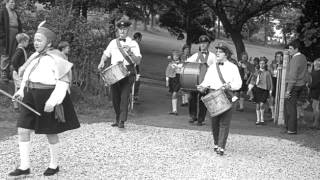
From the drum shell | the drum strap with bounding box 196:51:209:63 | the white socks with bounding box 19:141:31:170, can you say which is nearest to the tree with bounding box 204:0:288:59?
the drum strap with bounding box 196:51:209:63

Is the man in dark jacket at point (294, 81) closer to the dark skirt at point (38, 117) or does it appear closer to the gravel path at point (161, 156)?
the gravel path at point (161, 156)

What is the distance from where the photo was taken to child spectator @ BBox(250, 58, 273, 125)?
38.9ft

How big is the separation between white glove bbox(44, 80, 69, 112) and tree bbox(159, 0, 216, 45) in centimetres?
1558

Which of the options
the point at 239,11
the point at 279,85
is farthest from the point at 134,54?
the point at 239,11

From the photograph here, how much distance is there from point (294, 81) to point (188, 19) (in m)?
13.7

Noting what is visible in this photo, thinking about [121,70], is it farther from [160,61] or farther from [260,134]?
[160,61]

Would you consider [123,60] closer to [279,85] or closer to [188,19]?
[279,85]

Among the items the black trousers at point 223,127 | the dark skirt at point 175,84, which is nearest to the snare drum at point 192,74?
the black trousers at point 223,127

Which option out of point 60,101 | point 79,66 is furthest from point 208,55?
point 60,101

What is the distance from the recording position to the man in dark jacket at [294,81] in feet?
33.9

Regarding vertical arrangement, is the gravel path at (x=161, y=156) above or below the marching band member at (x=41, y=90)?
below

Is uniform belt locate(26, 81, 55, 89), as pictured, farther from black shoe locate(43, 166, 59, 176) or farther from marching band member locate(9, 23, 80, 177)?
black shoe locate(43, 166, 59, 176)

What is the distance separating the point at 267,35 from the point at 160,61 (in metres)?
24.5

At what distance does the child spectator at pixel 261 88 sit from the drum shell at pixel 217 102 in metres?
4.34
